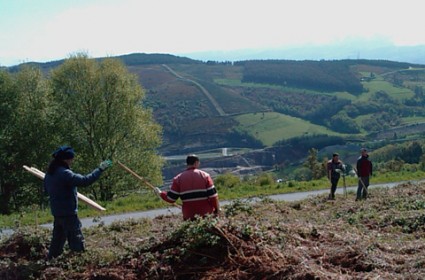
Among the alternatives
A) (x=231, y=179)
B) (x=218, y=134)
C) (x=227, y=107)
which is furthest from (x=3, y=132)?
(x=227, y=107)

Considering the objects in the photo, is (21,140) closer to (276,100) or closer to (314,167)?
(314,167)

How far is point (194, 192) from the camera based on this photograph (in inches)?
368

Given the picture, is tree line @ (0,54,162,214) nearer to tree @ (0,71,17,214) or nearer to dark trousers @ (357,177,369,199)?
tree @ (0,71,17,214)

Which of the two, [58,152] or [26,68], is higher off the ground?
[26,68]

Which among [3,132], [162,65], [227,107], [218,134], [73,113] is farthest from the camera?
[162,65]

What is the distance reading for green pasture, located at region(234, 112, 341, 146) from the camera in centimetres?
9831

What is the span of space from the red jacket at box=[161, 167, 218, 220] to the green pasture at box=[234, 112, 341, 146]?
85.0 meters

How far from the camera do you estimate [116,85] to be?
3603 cm

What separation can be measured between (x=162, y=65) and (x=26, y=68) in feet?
381

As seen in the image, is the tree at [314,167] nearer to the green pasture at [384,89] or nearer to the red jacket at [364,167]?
the red jacket at [364,167]

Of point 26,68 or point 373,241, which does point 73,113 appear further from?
point 373,241

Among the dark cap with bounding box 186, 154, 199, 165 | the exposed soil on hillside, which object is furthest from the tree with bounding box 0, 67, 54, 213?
the dark cap with bounding box 186, 154, 199, 165

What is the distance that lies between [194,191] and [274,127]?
97.1 meters

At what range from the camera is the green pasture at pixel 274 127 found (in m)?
98.3
